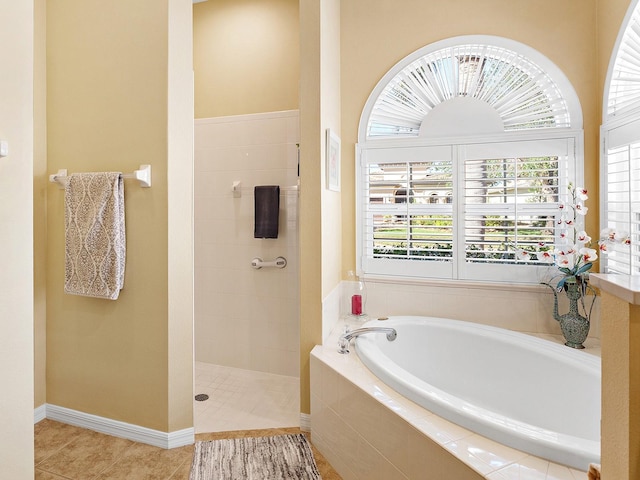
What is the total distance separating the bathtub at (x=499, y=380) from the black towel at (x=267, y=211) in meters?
1.04

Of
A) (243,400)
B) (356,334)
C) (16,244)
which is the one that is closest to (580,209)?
(356,334)

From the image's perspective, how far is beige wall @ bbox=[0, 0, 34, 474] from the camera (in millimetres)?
1047

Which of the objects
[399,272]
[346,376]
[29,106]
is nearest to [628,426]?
[346,376]

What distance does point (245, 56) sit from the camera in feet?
9.75

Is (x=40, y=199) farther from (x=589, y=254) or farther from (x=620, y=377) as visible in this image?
(x=589, y=254)

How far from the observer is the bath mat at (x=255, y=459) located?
181 cm

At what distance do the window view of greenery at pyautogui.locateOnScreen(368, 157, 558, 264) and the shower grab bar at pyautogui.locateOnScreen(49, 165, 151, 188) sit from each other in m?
1.48

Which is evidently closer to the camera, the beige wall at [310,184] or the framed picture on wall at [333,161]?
the beige wall at [310,184]

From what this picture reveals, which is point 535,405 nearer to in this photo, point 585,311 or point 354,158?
point 585,311

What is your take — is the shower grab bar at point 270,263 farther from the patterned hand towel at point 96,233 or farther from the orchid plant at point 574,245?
the orchid plant at point 574,245

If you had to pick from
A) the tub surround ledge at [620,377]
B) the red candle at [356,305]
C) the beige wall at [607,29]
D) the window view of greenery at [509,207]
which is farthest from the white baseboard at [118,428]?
the beige wall at [607,29]

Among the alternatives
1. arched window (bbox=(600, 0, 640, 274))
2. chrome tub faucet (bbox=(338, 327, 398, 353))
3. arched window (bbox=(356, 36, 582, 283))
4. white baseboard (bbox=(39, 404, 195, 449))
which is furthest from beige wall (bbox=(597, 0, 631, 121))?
white baseboard (bbox=(39, 404, 195, 449))

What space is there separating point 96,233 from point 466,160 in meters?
2.30

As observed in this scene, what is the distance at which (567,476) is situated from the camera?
3.64ft
